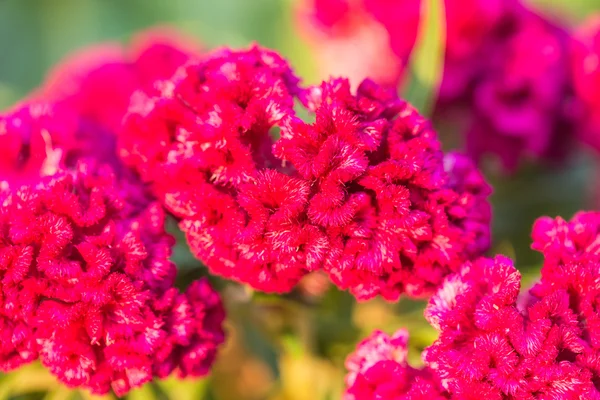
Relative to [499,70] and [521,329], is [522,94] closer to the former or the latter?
[499,70]

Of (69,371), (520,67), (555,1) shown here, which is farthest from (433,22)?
(555,1)

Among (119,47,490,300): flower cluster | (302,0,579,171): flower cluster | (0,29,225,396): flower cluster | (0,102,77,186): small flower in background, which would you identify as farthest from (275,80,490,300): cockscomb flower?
(302,0,579,171): flower cluster

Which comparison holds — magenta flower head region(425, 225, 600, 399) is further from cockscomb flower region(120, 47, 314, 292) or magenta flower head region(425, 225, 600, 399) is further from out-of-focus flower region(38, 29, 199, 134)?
out-of-focus flower region(38, 29, 199, 134)

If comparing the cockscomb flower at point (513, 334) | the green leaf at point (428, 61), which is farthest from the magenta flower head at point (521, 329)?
the green leaf at point (428, 61)

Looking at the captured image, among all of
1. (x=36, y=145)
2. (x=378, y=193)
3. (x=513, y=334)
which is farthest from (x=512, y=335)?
(x=36, y=145)

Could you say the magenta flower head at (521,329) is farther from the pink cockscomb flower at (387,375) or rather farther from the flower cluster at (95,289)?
the flower cluster at (95,289)
